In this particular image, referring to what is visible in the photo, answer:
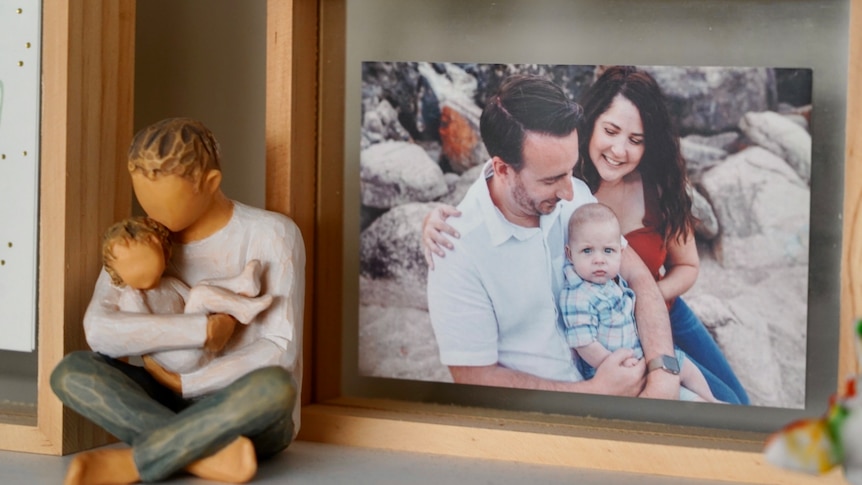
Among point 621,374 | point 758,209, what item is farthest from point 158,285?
point 758,209

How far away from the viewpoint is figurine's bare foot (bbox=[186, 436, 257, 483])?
2.62 feet

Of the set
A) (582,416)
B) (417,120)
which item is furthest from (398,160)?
(582,416)

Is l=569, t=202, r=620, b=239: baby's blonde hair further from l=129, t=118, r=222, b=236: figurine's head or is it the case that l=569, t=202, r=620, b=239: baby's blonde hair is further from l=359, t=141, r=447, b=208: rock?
l=129, t=118, r=222, b=236: figurine's head

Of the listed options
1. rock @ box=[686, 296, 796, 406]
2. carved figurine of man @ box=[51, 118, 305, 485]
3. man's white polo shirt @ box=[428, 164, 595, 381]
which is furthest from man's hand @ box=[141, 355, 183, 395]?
rock @ box=[686, 296, 796, 406]

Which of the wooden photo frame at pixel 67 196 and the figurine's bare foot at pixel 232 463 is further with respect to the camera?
the wooden photo frame at pixel 67 196

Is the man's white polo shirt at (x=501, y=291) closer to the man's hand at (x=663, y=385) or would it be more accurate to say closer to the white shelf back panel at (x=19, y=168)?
the man's hand at (x=663, y=385)

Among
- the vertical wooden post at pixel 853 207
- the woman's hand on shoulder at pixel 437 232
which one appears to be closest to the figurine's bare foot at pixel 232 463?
the woman's hand on shoulder at pixel 437 232

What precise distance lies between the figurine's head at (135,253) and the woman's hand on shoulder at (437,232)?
0.79 feet

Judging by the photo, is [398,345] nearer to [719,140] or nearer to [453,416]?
[453,416]

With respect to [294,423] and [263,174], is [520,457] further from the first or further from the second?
[263,174]

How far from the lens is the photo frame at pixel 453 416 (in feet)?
2.82

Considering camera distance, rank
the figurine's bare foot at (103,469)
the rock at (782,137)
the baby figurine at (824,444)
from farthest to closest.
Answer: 1. the rock at (782,137)
2. the figurine's bare foot at (103,469)
3. the baby figurine at (824,444)

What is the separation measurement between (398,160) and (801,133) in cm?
35

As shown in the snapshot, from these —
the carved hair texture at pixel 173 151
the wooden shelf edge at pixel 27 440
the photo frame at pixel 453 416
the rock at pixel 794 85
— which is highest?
the rock at pixel 794 85
